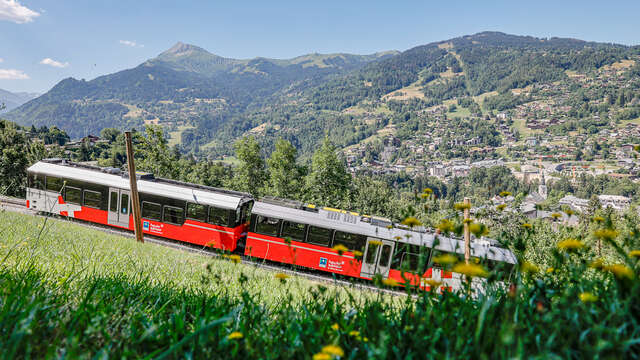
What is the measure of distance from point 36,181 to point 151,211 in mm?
7406

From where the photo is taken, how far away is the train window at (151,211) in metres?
16.9

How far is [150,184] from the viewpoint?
1698 cm

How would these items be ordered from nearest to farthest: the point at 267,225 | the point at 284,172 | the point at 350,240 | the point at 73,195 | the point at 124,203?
1. the point at 350,240
2. the point at 267,225
3. the point at 124,203
4. the point at 73,195
5. the point at 284,172

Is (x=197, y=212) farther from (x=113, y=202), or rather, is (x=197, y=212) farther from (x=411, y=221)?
(x=411, y=221)

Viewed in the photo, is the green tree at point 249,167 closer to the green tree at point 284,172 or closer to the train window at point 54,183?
the green tree at point 284,172

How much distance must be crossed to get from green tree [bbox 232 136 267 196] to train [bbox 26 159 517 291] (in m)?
20.0

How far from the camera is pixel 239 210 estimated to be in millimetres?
16375

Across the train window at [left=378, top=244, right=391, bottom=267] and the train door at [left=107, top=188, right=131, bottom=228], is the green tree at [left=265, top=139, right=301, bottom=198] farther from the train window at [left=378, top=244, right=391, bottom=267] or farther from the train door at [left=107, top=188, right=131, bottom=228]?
the train window at [left=378, top=244, right=391, bottom=267]

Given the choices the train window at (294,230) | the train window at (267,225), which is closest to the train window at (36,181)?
the train window at (267,225)

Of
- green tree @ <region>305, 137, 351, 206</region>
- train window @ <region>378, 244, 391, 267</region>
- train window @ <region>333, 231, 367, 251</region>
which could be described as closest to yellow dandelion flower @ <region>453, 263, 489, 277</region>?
train window @ <region>333, 231, 367, 251</region>

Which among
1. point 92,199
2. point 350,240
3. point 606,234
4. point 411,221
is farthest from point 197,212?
point 606,234

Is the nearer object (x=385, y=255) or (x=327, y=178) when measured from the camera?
(x=385, y=255)

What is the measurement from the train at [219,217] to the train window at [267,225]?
0.16ft

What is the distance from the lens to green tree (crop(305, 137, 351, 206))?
34906 millimetres
